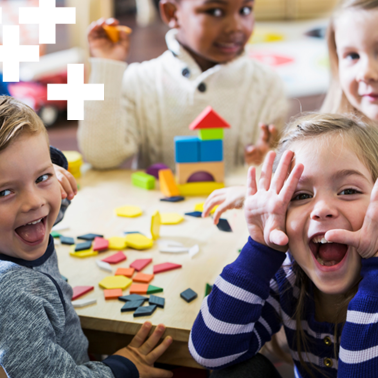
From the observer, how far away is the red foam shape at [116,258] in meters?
0.89

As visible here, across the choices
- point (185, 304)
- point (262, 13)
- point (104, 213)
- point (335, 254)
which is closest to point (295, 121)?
point (335, 254)

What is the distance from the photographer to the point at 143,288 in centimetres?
80

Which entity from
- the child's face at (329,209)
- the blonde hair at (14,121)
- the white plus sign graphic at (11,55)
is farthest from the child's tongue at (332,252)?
the white plus sign graphic at (11,55)

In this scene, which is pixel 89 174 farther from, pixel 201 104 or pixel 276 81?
pixel 276 81

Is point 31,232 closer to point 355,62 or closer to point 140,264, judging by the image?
point 140,264

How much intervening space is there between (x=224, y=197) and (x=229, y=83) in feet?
1.91

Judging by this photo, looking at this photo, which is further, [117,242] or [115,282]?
[117,242]

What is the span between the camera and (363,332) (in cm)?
61

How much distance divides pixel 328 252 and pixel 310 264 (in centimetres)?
3

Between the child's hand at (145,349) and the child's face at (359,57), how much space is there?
657 mm

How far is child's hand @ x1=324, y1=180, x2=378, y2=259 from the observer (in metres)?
0.61

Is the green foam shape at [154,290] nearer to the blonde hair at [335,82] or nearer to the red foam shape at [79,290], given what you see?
the red foam shape at [79,290]

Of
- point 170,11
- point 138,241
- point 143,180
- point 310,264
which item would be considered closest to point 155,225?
point 138,241

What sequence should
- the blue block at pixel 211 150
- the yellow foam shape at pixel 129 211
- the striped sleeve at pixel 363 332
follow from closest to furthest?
the striped sleeve at pixel 363 332
the yellow foam shape at pixel 129 211
the blue block at pixel 211 150
